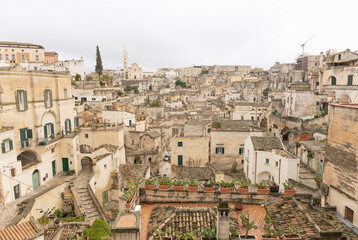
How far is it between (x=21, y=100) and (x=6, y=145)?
558 cm

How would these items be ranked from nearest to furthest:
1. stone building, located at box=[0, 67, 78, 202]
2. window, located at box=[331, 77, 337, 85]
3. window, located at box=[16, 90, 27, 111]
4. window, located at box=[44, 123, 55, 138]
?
stone building, located at box=[0, 67, 78, 202]
window, located at box=[16, 90, 27, 111]
window, located at box=[44, 123, 55, 138]
window, located at box=[331, 77, 337, 85]

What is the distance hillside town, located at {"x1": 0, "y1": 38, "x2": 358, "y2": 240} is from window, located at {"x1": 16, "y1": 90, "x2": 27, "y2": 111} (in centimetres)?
10

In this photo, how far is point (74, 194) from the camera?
71.3 feet

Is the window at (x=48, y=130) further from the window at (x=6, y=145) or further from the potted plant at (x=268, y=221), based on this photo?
the potted plant at (x=268, y=221)

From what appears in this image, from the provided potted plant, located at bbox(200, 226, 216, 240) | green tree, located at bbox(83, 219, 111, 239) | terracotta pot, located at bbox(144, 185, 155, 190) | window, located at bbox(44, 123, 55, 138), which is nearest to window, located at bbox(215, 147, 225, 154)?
green tree, located at bbox(83, 219, 111, 239)

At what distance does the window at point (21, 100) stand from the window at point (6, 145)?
435 centimetres

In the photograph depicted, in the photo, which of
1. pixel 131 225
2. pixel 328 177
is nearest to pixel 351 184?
pixel 328 177

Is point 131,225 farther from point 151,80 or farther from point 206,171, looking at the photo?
point 151,80

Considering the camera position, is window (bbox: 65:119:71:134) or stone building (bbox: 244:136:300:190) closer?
stone building (bbox: 244:136:300:190)

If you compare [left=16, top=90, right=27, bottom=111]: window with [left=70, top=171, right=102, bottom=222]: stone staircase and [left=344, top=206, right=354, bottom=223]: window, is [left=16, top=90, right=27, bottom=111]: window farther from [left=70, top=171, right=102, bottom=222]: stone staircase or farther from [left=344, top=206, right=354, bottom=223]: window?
[left=344, top=206, right=354, bottom=223]: window

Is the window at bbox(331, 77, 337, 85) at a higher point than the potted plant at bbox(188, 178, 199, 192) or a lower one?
higher

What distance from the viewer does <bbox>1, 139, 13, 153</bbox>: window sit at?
18797 mm

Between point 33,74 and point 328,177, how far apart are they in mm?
26275

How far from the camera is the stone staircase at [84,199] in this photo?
20.0 meters
